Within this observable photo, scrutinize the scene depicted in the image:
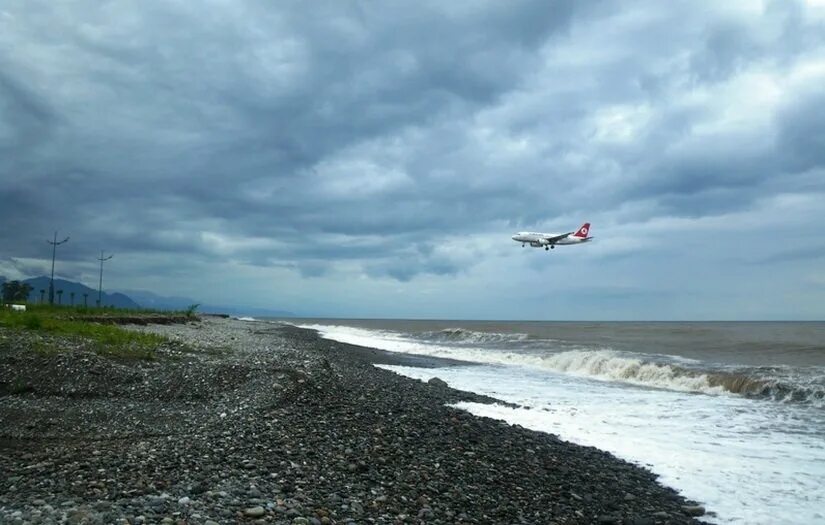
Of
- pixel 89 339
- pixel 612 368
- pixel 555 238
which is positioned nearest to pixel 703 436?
pixel 612 368

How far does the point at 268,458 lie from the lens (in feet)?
27.5

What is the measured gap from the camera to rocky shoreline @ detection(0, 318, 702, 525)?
21.6 feet

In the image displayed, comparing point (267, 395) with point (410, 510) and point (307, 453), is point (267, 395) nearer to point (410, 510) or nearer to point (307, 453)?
point (307, 453)

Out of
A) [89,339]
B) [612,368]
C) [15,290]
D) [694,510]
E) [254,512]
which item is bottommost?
[694,510]

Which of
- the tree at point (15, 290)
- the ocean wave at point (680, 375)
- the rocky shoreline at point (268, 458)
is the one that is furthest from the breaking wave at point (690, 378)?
the tree at point (15, 290)

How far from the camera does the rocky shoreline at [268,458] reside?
21.6 feet

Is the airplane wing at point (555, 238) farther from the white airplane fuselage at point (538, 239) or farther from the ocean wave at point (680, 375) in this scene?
the ocean wave at point (680, 375)

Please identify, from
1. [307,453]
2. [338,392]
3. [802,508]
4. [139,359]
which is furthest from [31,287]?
[802,508]

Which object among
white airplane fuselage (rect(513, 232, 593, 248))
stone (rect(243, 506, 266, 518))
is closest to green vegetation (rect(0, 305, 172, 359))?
stone (rect(243, 506, 266, 518))

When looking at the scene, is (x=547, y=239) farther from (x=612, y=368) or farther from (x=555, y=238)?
(x=612, y=368)

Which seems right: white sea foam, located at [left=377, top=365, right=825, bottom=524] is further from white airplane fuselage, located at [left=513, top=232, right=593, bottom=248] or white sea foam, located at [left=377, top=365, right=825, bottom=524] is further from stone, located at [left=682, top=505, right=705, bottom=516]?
white airplane fuselage, located at [left=513, top=232, right=593, bottom=248]

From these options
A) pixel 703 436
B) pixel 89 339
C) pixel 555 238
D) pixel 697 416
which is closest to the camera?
pixel 703 436

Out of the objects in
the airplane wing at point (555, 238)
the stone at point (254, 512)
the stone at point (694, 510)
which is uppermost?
the airplane wing at point (555, 238)

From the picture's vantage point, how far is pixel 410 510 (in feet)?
24.0
